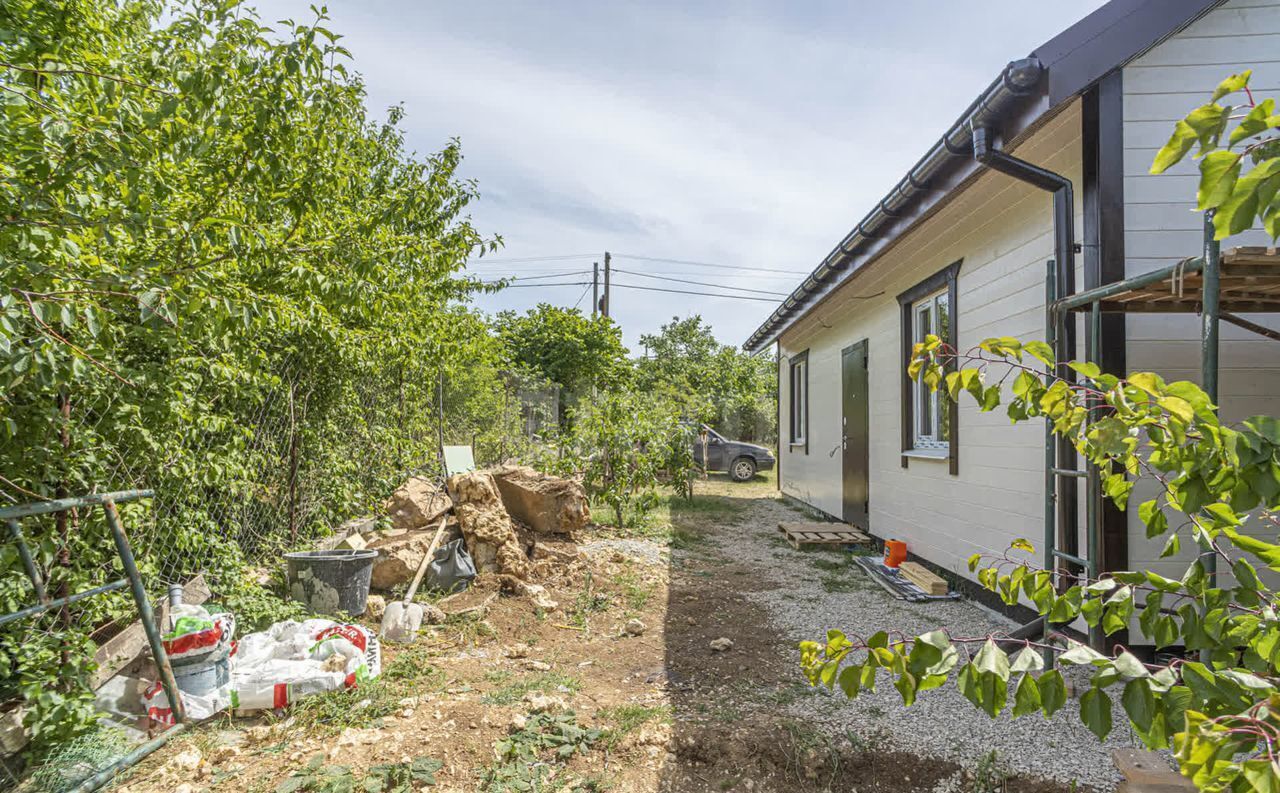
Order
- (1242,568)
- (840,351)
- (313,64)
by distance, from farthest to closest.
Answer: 1. (840,351)
2. (313,64)
3. (1242,568)

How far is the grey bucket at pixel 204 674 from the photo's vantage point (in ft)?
10.6

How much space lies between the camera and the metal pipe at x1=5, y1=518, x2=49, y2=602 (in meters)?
2.73

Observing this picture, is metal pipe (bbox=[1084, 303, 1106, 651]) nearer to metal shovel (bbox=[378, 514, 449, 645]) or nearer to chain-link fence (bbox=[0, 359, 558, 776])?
metal shovel (bbox=[378, 514, 449, 645])

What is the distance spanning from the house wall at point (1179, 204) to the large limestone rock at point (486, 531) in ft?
14.5

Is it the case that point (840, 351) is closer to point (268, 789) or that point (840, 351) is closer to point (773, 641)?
point (773, 641)

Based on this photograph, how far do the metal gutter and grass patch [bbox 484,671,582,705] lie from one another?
4094mm

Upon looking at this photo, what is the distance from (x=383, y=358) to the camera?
5.94 meters

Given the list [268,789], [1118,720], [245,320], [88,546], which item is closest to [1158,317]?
[1118,720]

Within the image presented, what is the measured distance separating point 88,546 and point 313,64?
8.06 feet

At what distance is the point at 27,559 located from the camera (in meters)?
2.77

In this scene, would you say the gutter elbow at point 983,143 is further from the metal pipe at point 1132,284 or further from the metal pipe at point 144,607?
the metal pipe at point 144,607

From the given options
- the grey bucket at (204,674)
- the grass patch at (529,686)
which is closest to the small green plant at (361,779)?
the grass patch at (529,686)

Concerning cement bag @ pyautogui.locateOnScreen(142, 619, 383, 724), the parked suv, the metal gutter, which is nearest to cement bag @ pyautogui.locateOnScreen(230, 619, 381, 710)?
cement bag @ pyautogui.locateOnScreen(142, 619, 383, 724)

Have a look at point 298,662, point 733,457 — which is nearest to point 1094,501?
point 298,662
